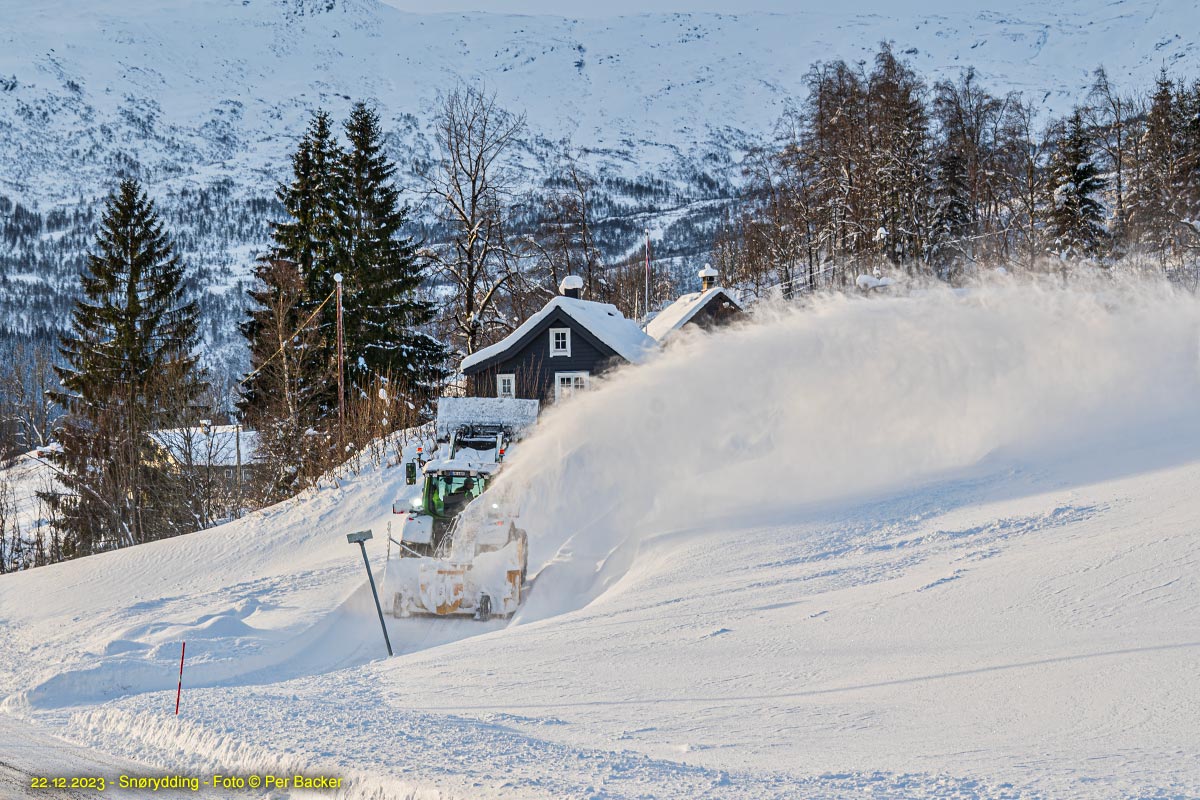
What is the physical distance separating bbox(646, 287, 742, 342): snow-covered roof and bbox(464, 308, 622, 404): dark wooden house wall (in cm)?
384

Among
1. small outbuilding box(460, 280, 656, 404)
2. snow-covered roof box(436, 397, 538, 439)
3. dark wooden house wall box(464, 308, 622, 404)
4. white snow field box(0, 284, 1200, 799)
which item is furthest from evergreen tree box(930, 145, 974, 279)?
snow-covered roof box(436, 397, 538, 439)

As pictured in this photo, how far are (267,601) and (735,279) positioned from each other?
5575 cm

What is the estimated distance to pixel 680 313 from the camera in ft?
128

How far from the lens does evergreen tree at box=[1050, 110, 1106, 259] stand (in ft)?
129

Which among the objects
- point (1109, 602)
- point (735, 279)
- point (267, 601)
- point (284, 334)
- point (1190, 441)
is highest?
point (735, 279)

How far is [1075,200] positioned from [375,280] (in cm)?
2806

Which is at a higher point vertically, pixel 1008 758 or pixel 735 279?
pixel 735 279

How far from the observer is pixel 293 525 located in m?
20.2

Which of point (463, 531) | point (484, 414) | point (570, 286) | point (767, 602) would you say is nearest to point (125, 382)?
point (570, 286)

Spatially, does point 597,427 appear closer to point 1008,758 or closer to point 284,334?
point 1008,758

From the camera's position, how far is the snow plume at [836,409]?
47.8 feet

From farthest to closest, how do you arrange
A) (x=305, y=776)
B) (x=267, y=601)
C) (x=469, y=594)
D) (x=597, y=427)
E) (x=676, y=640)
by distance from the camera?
(x=597, y=427) < (x=267, y=601) < (x=469, y=594) < (x=676, y=640) < (x=305, y=776)

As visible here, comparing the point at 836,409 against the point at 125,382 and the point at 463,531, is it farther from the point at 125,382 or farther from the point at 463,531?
the point at 125,382

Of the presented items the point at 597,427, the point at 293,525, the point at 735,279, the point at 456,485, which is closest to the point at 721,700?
the point at 456,485
